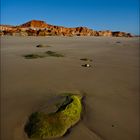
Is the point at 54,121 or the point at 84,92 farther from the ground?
the point at 84,92

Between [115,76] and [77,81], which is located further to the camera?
[115,76]

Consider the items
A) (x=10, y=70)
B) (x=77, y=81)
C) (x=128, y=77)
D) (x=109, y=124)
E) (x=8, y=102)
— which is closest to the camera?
(x=109, y=124)

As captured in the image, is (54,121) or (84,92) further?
(84,92)

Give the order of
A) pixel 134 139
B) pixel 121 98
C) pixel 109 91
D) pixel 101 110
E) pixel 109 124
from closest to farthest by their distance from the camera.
Result: pixel 134 139 < pixel 109 124 < pixel 101 110 < pixel 121 98 < pixel 109 91

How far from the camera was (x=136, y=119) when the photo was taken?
431cm

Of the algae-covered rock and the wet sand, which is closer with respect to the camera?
the algae-covered rock

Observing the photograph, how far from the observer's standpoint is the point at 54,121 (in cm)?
387

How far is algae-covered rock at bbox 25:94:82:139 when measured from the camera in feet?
12.0

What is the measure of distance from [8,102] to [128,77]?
12.2 ft

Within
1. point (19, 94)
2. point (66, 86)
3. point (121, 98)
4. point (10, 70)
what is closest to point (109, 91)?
point (121, 98)

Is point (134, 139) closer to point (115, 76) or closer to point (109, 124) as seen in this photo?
point (109, 124)

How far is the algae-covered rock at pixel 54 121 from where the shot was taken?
12.0 feet

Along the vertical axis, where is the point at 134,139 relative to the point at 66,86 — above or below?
below

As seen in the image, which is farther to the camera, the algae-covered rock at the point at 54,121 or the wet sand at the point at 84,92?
the wet sand at the point at 84,92
